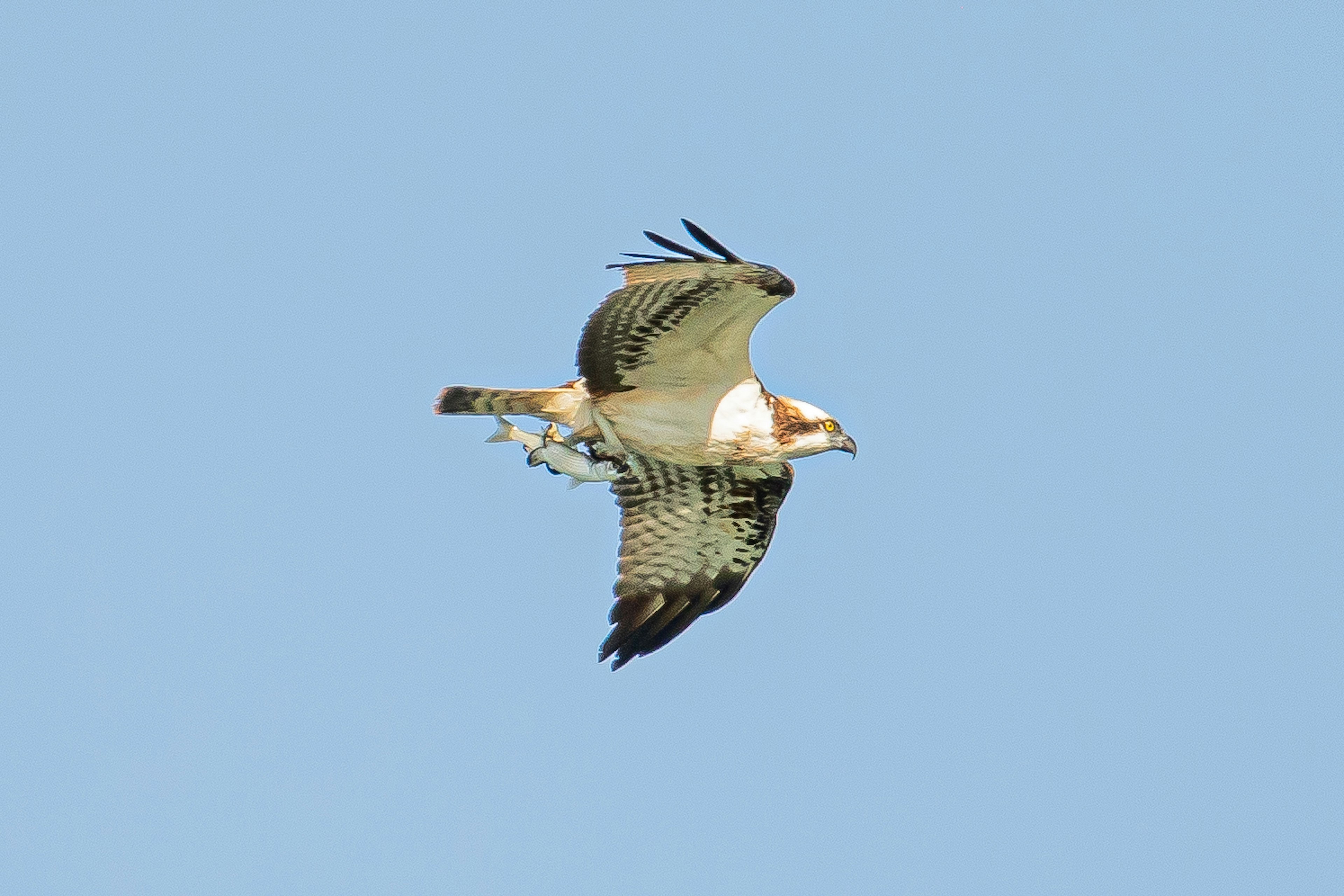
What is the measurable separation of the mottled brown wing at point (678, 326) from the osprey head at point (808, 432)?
396 millimetres

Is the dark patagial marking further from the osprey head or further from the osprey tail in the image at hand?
the osprey head

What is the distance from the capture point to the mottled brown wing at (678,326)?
1017 centimetres

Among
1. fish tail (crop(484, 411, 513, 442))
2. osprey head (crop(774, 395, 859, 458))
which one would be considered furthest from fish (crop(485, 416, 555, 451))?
osprey head (crop(774, 395, 859, 458))

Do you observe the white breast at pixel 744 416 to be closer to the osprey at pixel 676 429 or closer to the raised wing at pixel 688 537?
the osprey at pixel 676 429

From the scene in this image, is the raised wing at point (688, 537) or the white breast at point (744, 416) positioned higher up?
the white breast at point (744, 416)

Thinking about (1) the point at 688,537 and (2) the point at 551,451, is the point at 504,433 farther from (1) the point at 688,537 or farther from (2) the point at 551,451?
(1) the point at 688,537

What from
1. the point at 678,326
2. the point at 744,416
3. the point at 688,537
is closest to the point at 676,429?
the point at 744,416

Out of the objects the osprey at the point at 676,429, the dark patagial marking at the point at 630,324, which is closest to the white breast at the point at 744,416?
the osprey at the point at 676,429

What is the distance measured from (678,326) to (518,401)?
1348 millimetres

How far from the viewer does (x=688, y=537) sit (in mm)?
12766

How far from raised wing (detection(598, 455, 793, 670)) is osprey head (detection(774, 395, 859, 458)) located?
0.97 meters

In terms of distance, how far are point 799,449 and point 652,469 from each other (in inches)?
58.6

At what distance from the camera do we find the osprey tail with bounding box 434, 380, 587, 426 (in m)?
11.3

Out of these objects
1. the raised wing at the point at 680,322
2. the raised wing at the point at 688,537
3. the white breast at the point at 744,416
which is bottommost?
the raised wing at the point at 688,537
